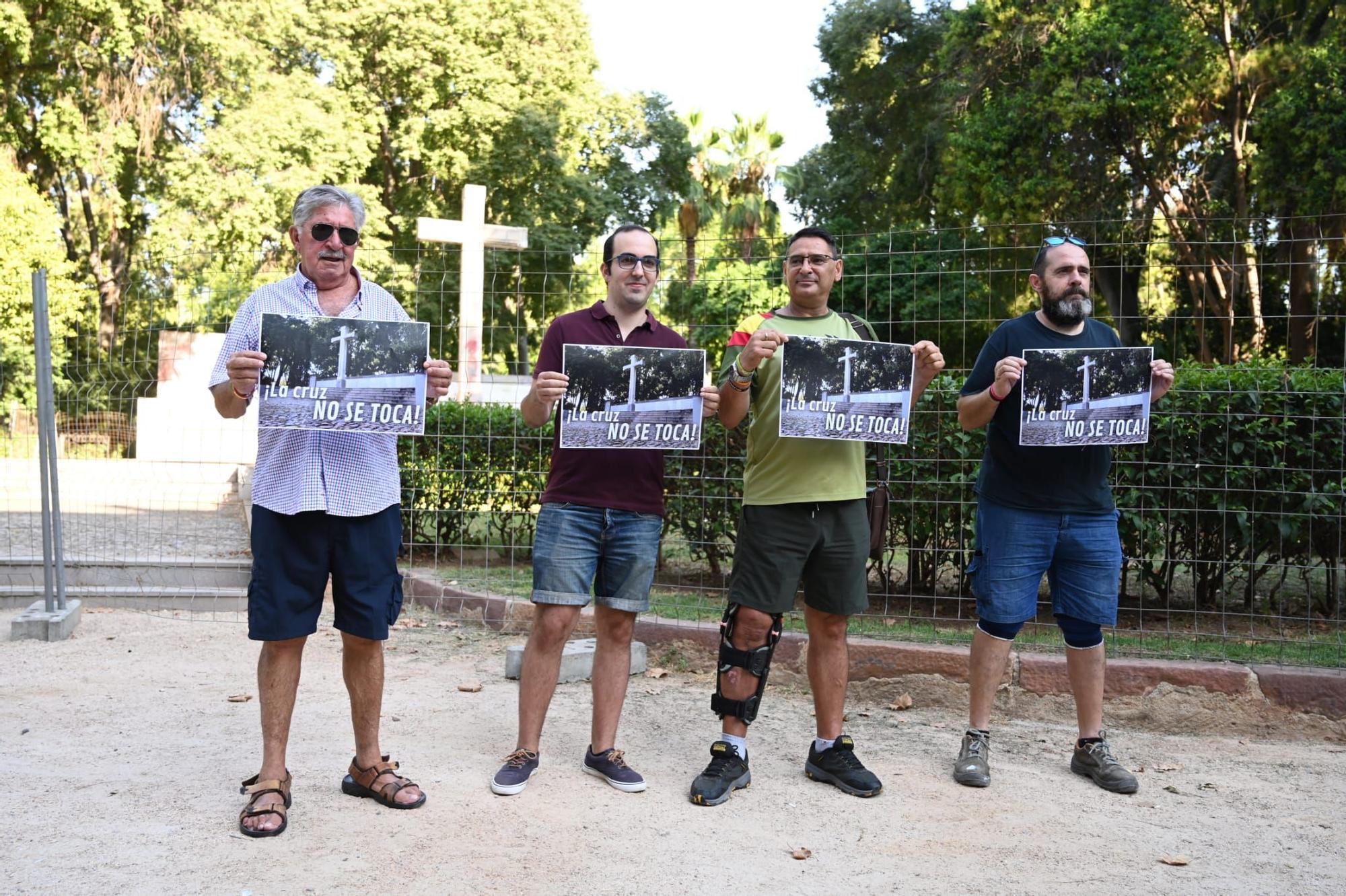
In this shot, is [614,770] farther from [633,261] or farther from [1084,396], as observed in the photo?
[1084,396]

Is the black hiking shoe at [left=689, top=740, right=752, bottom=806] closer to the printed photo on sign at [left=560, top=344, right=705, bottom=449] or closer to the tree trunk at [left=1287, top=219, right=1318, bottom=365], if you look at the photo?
the printed photo on sign at [left=560, top=344, right=705, bottom=449]

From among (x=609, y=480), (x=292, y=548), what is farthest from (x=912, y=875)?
(x=292, y=548)

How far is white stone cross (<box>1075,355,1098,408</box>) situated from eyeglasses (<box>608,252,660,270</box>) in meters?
1.68

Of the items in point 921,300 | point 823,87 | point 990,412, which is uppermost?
point 823,87

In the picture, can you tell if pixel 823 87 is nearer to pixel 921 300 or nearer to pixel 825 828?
pixel 921 300

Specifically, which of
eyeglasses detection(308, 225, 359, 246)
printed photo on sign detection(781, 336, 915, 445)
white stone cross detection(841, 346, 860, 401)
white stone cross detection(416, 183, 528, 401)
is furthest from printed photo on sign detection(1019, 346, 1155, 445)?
white stone cross detection(416, 183, 528, 401)

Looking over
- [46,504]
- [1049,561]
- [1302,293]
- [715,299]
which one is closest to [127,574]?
[46,504]

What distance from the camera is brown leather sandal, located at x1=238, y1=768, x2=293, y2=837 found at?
3537 millimetres

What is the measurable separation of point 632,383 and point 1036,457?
1618 millimetres

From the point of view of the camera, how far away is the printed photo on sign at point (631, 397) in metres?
4.02

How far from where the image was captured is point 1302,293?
12.7 meters

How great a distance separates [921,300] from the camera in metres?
8.36

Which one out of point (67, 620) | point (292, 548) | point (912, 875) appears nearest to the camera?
point (912, 875)

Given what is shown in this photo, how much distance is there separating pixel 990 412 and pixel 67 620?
553cm
